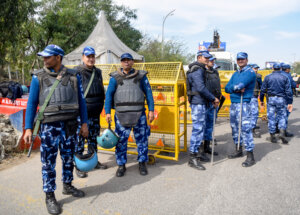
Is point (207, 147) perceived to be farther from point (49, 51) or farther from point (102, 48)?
point (102, 48)

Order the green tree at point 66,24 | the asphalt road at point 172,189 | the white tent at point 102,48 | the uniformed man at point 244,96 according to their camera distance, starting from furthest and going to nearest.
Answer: the green tree at point 66,24 → the white tent at point 102,48 → the uniformed man at point 244,96 → the asphalt road at point 172,189

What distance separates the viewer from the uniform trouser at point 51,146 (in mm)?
2799

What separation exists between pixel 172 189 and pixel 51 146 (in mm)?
1740

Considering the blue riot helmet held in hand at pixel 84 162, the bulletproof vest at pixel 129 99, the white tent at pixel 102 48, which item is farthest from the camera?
the white tent at pixel 102 48

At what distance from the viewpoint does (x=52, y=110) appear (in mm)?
2736

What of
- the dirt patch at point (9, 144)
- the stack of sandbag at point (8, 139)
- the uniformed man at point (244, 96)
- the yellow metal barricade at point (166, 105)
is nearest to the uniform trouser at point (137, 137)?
the yellow metal barricade at point (166, 105)

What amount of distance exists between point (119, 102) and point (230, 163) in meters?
2.36

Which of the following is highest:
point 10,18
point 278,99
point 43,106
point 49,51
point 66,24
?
point 66,24

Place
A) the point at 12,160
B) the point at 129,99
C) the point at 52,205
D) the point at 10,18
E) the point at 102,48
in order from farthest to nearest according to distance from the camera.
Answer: the point at 102,48, the point at 10,18, the point at 12,160, the point at 129,99, the point at 52,205

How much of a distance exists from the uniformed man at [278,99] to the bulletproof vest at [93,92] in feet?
13.5

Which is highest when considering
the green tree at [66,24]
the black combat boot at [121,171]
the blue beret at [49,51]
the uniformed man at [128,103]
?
the green tree at [66,24]

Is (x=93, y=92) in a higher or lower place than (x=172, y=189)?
higher

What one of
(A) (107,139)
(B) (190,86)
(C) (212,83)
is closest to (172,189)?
(A) (107,139)

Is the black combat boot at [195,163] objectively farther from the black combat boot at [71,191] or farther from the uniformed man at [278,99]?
the uniformed man at [278,99]
